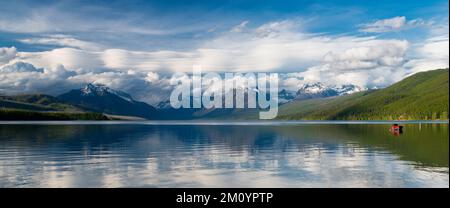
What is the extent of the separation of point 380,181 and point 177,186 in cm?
1895

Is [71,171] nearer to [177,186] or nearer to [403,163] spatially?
[177,186]

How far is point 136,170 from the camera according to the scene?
160ft

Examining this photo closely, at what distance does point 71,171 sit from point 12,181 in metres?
7.79

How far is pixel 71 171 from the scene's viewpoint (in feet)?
157

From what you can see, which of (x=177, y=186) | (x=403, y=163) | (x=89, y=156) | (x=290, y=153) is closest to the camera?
(x=177, y=186)
